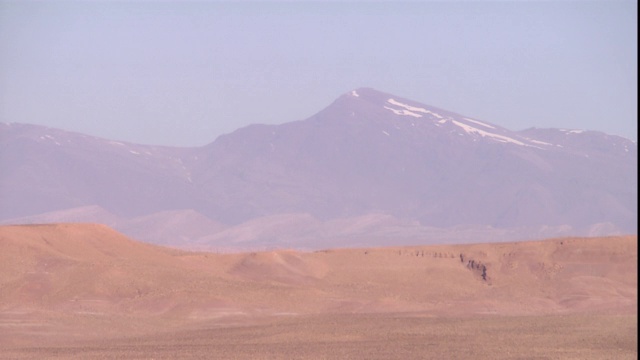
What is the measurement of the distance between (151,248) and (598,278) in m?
24.8

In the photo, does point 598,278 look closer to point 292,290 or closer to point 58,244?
point 292,290

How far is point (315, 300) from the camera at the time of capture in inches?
2441

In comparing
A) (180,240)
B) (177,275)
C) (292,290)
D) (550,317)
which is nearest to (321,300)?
(292,290)

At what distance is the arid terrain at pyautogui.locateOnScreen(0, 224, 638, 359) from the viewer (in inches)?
1646

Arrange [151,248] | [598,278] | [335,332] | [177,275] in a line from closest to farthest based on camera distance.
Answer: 1. [335,332]
2. [177,275]
3. [598,278]
4. [151,248]

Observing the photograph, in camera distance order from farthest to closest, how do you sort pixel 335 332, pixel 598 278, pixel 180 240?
pixel 180 240, pixel 598 278, pixel 335 332

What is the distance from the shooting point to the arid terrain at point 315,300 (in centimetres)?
4181

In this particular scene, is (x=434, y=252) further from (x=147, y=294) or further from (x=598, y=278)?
(x=147, y=294)

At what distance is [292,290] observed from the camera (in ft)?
207

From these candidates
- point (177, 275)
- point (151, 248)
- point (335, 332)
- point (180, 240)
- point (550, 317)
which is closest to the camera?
point (335, 332)

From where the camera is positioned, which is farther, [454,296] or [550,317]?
[454,296]

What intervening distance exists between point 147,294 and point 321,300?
8.30 metres

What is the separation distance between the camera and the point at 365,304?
61.7 meters

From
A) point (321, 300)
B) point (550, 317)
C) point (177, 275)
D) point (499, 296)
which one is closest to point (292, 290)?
point (321, 300)
